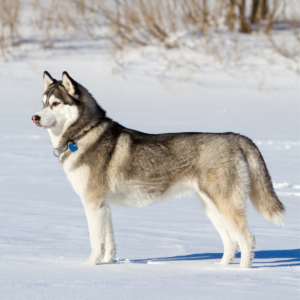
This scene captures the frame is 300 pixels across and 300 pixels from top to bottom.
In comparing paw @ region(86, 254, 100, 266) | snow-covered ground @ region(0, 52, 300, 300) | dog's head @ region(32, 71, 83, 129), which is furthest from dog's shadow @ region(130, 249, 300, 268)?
dog's head @ region(32, 71, 83, 129)

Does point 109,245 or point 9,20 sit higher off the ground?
point 9,20

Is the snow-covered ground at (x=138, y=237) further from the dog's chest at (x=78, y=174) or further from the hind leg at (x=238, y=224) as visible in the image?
the dog's chest at (x=78, y=174)

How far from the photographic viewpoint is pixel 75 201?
654 centimetres

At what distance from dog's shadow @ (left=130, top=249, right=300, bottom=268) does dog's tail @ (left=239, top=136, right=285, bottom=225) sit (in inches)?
13.4

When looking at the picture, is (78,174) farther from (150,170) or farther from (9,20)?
(9,20)

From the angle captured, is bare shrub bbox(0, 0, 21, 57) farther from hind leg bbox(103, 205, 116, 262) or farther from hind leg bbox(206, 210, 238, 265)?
hind leg bbox(206, 210, 238, 265)

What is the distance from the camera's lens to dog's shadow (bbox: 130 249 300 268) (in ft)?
14.0

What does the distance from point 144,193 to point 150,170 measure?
195 millimetres

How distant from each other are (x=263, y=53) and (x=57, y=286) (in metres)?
16.3

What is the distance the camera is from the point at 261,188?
4305 millimetres

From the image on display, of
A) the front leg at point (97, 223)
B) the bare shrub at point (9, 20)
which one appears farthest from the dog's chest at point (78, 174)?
the bare shrub at point (9, 20)

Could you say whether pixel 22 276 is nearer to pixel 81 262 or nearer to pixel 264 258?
pixel 81 262

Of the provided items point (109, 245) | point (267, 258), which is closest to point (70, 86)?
point (109, 245)

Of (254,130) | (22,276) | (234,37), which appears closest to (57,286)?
(22,276)
